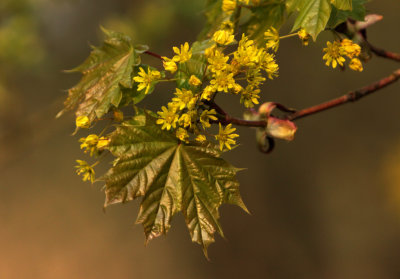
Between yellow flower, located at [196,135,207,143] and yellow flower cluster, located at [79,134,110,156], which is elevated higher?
yellow flower cluster, located at [79,134,110,156]

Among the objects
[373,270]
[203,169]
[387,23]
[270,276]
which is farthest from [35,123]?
[373,270]

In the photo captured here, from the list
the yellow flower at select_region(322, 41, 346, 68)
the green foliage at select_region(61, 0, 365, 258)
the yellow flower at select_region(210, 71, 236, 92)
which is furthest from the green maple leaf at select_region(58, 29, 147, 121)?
the yellow flower at select_region(322, 41, 346, 68)

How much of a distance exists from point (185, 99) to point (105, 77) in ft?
0.53

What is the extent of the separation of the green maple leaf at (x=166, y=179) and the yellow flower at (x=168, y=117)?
2 centimetres

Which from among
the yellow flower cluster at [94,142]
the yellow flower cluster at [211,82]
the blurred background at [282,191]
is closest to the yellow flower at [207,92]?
the yellow flower cluster at [211,82]

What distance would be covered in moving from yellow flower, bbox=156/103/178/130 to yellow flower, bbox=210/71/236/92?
0.15 ft

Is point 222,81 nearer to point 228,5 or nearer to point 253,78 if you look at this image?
point 253,78

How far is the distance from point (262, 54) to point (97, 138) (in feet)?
0.64

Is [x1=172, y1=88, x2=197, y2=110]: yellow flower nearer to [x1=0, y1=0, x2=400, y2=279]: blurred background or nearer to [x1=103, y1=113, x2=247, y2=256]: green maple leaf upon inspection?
[x1=103, y1=113, x2=247, y2=256]: green maple leaf

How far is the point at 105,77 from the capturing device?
1.72 ft

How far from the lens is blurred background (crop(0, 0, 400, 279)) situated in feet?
Answer: 7.80

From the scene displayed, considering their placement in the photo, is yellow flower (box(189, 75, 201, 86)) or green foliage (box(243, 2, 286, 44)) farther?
green foliage (box(243, 2, 286, 44))

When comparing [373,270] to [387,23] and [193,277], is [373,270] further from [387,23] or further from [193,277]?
[387,23]

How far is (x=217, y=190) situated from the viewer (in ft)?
1.49
